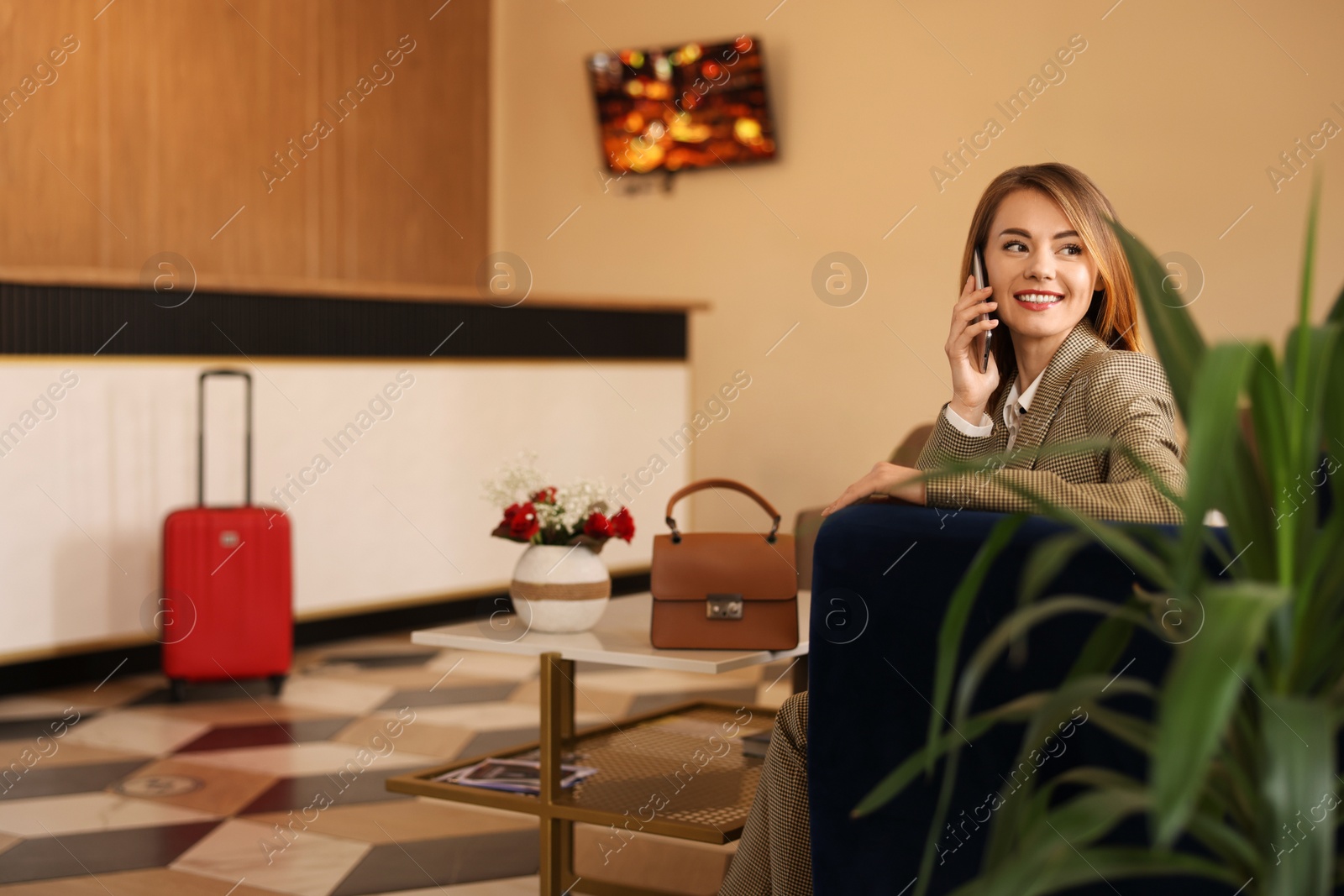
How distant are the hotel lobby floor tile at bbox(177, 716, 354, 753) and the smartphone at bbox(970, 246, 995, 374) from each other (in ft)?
7.55

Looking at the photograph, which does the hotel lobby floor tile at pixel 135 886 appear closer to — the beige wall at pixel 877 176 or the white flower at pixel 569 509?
the white flower at pixel 569 509

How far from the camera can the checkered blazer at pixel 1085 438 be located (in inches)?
58.2

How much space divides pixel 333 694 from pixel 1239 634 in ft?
12.2

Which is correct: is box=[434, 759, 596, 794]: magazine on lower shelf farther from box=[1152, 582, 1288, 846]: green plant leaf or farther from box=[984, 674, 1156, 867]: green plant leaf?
box=[1152, 582, 1288, 846]: green plant leaf

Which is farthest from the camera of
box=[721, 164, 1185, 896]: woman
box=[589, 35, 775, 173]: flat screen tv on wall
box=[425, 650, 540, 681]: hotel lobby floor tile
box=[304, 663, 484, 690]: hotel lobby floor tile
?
box=[589, 35, 775, 173]: flat screen tv on wall

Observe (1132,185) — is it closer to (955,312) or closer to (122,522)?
→ (955,312)

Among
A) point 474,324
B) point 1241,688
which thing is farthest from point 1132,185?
point 1241,688

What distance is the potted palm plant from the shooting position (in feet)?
2.60

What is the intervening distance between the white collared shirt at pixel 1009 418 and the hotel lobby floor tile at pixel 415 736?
187 centimetres

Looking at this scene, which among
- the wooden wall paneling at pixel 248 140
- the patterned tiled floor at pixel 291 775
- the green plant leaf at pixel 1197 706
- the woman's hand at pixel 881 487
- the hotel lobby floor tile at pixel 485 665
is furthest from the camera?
the wooden wall paneling at pixel 248 140

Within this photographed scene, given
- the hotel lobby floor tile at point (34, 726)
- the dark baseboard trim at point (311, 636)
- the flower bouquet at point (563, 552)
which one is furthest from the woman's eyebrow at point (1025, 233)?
the dark baseboard trim at point (311, 636)

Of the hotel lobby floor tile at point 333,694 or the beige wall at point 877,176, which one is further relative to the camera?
the beige wall at point 877,176

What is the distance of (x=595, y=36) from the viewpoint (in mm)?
6562

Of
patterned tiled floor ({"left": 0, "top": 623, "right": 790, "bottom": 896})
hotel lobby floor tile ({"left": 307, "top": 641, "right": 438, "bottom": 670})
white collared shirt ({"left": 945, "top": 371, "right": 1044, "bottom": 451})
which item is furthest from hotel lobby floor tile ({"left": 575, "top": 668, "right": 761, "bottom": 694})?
white collared shirt ({"left": 945, "top": 371, "right": 1044, "bottom": 451})
